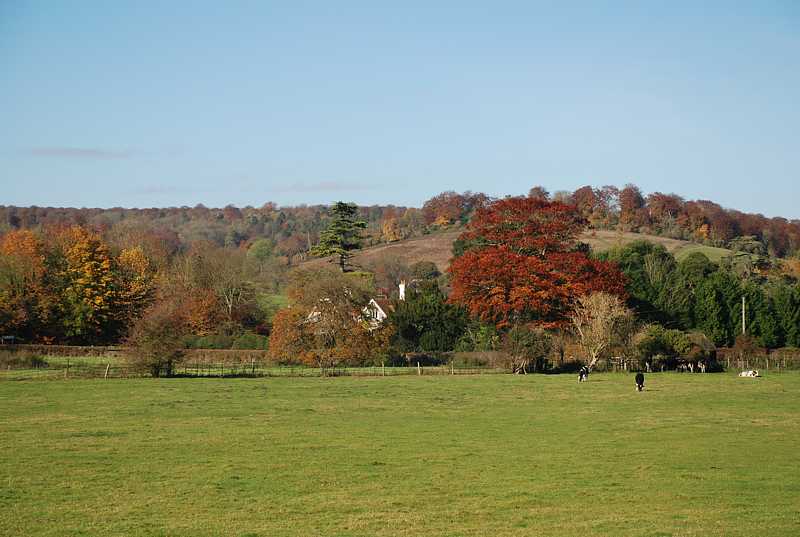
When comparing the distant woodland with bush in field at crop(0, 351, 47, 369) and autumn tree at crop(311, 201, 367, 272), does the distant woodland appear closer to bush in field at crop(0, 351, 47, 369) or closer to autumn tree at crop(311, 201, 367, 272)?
autumn tree at crop(311, 201, 367, 272)

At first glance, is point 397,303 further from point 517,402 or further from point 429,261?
point 429,261

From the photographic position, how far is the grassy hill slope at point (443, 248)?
121750 millimetres

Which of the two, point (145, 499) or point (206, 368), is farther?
point (206, 368)

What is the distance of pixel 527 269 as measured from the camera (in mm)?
67125

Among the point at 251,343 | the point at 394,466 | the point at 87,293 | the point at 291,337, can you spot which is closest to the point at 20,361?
the point at 291,337

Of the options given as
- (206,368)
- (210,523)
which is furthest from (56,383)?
(210,523)

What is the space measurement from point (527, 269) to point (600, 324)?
8505 millimetres

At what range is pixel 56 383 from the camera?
44.9m

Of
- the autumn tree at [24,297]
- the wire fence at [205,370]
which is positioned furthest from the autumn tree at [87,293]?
the wire fence at [205,370]

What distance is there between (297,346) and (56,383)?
54.7 feet

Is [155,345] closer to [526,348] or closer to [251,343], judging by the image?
[251,343]

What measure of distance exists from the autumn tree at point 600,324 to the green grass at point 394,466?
2228 cm

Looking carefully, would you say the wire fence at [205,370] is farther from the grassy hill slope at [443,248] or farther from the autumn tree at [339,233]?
the grassy hill slope at [443,248]

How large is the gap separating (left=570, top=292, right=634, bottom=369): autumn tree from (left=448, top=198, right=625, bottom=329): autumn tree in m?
2.91
